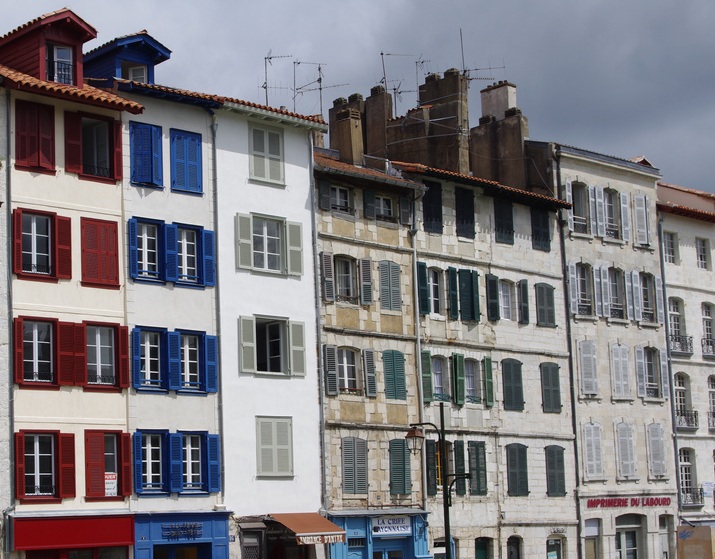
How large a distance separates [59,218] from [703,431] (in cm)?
2923

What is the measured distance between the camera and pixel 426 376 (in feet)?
152

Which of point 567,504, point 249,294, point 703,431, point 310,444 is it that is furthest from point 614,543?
point 249,294

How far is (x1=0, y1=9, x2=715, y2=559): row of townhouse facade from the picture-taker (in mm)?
37125

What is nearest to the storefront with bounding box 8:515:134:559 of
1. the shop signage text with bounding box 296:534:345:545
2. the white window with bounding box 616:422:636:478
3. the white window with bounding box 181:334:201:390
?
the white window with bounding box 181:334:201:390

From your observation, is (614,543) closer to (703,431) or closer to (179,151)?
(703,431)

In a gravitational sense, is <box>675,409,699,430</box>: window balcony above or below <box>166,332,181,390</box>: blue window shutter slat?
below

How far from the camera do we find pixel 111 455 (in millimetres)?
37656

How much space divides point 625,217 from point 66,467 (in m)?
26.1

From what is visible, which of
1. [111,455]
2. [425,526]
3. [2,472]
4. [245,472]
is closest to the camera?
[2,472]

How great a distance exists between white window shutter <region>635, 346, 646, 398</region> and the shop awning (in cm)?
1672

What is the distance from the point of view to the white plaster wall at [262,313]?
4047 cm

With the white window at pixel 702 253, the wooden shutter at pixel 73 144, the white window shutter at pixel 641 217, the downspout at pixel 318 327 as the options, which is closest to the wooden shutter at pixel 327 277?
the downspout at pixel 318 327

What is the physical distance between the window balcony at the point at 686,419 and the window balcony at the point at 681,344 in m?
2.20

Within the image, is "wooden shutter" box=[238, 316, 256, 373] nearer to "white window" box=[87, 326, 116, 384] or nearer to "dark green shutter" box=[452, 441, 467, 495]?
"white window" box=[87, 326, 116, 384]
